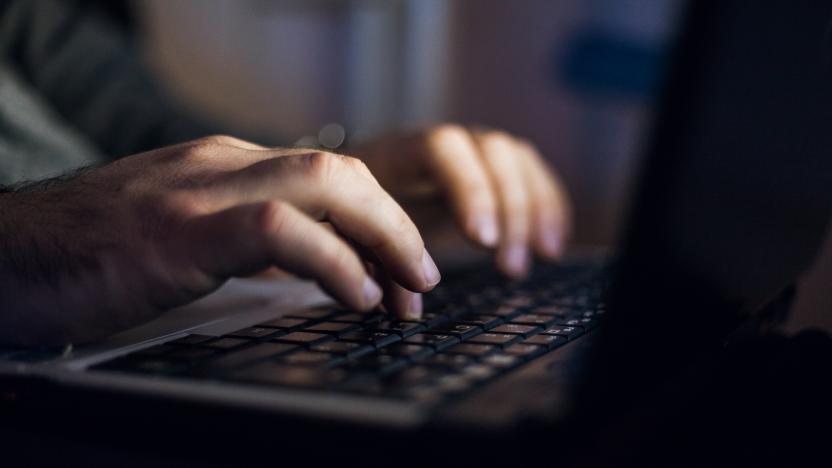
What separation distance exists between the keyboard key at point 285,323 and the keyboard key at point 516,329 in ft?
0.42

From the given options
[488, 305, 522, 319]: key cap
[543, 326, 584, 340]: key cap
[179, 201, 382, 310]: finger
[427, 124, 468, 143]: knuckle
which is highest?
[427, 124, 468, 143]: knuckle

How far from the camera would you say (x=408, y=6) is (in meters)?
2.15

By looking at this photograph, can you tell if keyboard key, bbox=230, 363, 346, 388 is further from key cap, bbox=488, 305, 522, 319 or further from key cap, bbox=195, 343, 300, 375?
key cap, bbox=488, 305, 522, 319

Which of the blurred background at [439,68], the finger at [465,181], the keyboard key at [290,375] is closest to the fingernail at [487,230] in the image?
the finger at [465,181]

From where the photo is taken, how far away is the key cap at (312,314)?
523 millimetres

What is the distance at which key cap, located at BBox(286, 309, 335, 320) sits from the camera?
523 millimetres

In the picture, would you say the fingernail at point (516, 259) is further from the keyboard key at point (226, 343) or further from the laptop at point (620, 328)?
the keyboard key at point (226, 343)

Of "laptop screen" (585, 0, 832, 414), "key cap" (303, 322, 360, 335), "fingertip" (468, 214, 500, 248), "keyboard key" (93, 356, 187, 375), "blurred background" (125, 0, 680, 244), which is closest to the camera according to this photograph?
"laptop screen" (585, 0, 832, 414)

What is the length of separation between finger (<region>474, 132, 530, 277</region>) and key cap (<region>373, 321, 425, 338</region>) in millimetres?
329

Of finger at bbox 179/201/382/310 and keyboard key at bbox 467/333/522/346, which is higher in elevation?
finger at bbox 179/201/382/310

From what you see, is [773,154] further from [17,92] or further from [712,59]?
[17,92]

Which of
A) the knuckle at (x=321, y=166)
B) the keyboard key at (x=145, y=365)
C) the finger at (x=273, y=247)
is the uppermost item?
the knuckle at (x=321, y=166)

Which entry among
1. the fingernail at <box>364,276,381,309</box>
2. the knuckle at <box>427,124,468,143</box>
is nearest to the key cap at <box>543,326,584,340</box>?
the fingernail at <box>364,276,381,309</box>

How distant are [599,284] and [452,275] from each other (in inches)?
6.8
